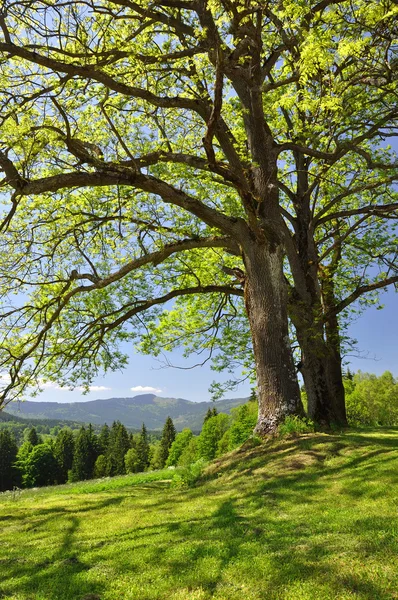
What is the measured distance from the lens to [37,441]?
10094cm

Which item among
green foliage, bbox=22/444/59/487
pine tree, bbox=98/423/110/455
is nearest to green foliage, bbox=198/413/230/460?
pine tree, bbox=98/423/110/455

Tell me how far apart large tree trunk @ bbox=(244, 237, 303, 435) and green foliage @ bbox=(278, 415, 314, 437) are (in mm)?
184

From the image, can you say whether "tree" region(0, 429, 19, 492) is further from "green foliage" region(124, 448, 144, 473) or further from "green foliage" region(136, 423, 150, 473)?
"green foliage" region(136, 423, 150, 473)

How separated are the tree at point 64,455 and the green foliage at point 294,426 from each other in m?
97.4

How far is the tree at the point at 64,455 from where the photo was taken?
96875 mm

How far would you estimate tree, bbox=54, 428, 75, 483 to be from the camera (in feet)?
318

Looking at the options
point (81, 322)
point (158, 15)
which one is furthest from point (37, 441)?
point (158, 15)

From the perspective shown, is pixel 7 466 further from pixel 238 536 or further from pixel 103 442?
pixel 238 536

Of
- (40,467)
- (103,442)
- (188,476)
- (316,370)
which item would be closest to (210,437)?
(103,442)

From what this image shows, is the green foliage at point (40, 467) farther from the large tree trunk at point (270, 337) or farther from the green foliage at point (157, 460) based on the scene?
the large tree trunk at point (270, 337)

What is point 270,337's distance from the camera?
38.3 ft

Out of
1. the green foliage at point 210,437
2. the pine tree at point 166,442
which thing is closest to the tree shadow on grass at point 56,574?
the green foliage at point 210,437

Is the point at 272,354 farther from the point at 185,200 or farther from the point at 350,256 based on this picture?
the point at 350,256

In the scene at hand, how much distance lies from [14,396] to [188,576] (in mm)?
8761
